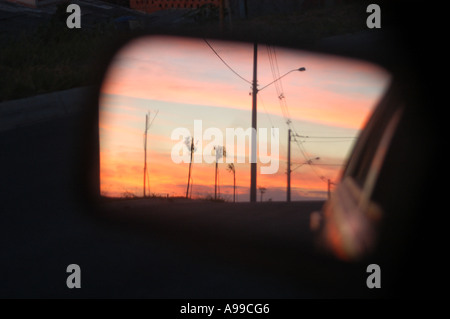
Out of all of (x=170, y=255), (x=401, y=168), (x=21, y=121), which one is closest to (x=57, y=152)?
(x=21, y=121)

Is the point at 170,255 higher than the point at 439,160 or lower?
lower

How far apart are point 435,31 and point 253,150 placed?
73 centimetres

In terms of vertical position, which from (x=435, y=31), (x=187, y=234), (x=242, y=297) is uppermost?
(x=435, y=31)

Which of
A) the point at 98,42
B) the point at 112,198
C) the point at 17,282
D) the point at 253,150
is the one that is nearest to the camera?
the point at 253,150

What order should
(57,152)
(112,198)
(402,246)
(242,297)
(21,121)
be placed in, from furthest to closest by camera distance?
(21,121)
(57,152)
(242,297)
(112,198)
(402,246)

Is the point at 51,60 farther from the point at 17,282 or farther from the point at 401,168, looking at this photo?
the point at 401,168

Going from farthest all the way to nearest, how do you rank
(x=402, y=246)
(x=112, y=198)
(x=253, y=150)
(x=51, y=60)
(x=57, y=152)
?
1. (x=51, y=60)
2. (x=57, y=152)
3. (x=112, y=198)
4. (x=253, y=150)
5. (x=402, y=246)

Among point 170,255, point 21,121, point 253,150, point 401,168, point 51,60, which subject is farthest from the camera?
point 51,60

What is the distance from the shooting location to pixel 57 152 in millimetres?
12320

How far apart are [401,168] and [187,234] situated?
0.85 m

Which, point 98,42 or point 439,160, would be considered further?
point 98,42

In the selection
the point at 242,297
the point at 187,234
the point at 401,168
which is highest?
the point at 401,168

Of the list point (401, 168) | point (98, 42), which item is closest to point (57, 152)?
point (98, 42)

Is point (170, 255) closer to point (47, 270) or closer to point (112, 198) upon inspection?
point (47, 270)
